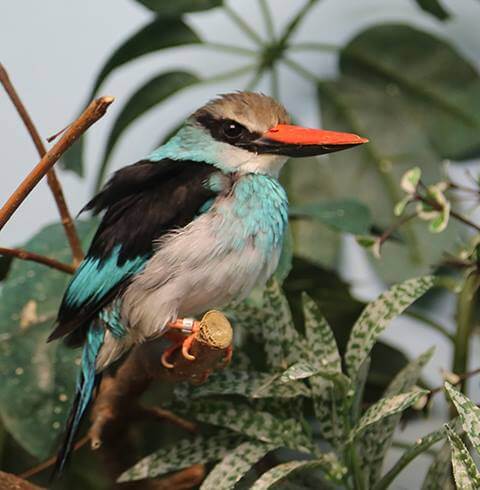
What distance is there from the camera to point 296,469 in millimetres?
1146

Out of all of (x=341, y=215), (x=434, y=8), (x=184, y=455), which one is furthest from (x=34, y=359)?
(x=434, y=8)

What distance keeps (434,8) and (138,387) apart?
0.92m

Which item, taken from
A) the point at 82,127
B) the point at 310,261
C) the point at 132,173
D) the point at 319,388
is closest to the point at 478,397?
the point at 310,261

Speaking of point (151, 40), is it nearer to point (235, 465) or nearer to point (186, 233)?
point (186, 233)

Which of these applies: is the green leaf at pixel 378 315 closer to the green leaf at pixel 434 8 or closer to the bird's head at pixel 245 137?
the bird's head at pixel 245 137

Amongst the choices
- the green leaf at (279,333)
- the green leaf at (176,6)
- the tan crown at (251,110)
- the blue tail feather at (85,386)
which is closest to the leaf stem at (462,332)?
the green leaf at (279,333)

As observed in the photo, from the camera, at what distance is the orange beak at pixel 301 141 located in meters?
1.13

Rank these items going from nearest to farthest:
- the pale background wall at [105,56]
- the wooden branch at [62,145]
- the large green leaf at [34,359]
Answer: the wooden branch at [62,145] → the large green leaf at [34,359] → the pale background wall at [105,56]

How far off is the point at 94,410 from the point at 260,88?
844mm

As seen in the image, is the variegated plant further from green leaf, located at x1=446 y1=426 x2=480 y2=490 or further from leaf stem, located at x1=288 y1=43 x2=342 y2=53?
leaf stem, located at x1=288 y1=43 x2=342 y2=53

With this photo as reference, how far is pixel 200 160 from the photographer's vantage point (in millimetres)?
1199

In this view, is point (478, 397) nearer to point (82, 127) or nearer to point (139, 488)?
point (139, 488)

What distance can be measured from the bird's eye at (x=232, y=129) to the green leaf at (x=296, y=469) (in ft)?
1.37

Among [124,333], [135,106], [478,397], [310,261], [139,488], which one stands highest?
[135,106]
